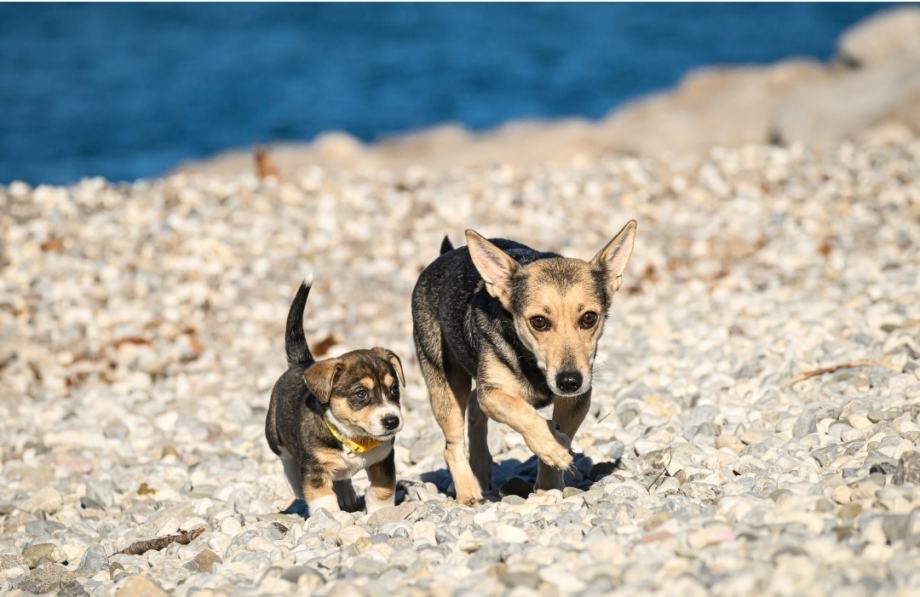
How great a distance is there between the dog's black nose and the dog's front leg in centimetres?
29

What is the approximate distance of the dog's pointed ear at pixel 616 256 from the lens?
7.32 m

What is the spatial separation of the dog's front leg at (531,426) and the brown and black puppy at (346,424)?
1.80 feet

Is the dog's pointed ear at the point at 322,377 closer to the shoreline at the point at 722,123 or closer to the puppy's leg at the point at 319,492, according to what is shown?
the puppy's leg at the point at 319,492

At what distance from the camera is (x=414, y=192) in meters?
16.0

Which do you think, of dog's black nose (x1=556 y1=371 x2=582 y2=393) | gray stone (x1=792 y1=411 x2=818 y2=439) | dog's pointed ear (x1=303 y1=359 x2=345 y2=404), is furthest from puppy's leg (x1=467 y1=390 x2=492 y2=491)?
gray stone (x1=792 y1=411 x2=818 y2=439)

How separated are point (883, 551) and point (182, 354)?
321 inches

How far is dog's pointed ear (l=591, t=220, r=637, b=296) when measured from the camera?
7316mm

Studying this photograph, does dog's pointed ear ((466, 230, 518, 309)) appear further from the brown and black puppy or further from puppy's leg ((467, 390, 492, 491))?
puppy's leg ((467, 390, 492, 491))

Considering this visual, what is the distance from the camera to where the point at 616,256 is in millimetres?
7391

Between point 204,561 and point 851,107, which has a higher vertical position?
point 851,107

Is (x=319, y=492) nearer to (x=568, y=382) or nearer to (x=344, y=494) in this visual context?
(x=344, y=494)

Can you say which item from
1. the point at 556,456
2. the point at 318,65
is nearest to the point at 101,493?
the point at 556,456

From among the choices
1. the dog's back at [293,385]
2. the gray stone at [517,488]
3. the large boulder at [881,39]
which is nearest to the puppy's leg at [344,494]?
the dog's back at [293,385]

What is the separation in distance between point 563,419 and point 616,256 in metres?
0.99
